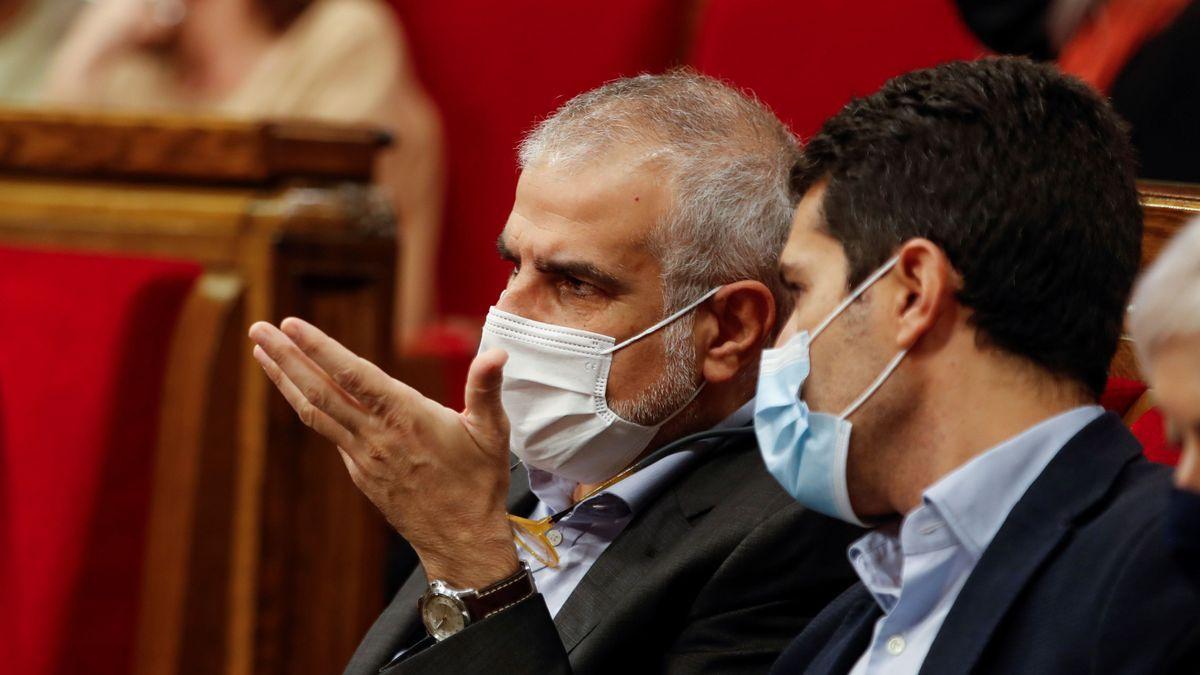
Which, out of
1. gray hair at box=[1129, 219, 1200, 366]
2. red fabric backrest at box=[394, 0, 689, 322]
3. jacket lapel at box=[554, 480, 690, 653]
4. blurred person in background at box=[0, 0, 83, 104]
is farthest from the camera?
blurred person in background at box=[0, 0, 83, 104]

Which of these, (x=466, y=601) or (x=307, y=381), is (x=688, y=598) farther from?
(x=307, y=381)

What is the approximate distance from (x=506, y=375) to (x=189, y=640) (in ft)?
2.48

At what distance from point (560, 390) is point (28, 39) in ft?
7.62

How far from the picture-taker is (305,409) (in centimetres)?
127

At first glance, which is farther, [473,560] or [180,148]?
[180,148]

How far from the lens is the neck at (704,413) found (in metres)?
1.50

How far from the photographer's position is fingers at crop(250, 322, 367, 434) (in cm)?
126

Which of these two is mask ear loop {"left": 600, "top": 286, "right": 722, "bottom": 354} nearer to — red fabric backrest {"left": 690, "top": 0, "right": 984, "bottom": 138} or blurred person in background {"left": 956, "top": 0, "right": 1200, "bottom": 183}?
blurred person in background {"left": 956, "top": 0, "right": 1200, "bottom": 183}

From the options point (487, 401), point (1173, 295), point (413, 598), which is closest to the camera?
point (1173, 295)

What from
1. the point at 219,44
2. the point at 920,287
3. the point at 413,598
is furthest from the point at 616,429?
the point at 219,44

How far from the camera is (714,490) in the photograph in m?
1.44

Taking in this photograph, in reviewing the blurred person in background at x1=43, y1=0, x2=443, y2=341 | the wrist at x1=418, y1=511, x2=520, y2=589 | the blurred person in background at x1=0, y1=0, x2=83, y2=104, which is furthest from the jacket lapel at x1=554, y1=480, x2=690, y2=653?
the blurred person in background at x1=0, y1=0, x2=83, y2=104

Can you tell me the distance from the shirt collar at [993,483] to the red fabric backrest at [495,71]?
6.01ft

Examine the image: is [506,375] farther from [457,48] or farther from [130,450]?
[457,48]
